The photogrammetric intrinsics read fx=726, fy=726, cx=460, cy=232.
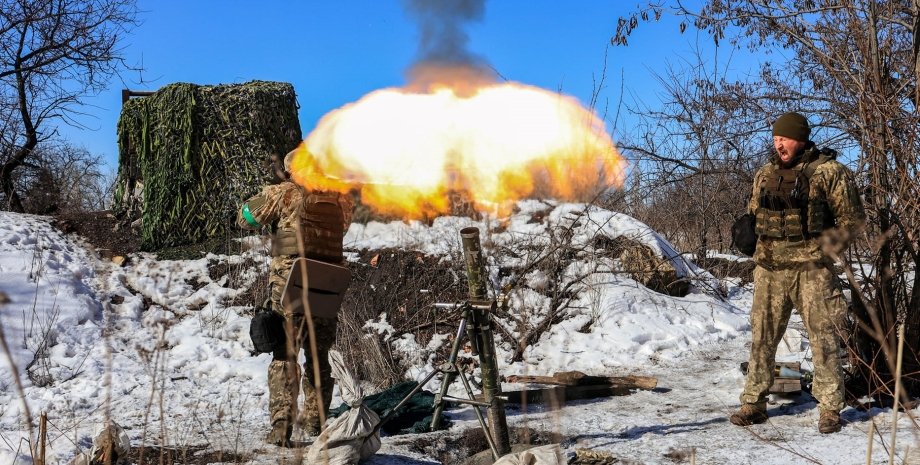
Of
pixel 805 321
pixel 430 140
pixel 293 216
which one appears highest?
pixel 430 140

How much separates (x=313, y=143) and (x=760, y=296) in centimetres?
371

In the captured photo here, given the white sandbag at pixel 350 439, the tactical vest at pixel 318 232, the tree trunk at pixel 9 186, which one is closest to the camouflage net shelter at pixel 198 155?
the tree trunk at pixel 9 186

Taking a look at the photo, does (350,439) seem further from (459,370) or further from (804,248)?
(804,248)

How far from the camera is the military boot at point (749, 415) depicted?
5637 millimetres

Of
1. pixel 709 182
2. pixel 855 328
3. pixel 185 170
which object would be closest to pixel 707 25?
pixel 855 328

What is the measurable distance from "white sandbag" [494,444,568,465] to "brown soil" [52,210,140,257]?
27.7ft

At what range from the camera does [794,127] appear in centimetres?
540

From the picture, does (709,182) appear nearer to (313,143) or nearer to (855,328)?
(855,328)

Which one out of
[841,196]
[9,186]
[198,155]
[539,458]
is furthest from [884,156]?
[9,186]

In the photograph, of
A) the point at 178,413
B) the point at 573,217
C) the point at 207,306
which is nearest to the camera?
the point at 178,413

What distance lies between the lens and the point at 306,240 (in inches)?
223

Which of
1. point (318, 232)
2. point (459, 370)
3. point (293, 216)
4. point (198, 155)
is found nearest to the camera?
point (459, 370)

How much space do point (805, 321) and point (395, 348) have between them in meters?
4.57

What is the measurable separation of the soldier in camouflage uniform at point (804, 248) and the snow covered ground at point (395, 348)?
49cm
